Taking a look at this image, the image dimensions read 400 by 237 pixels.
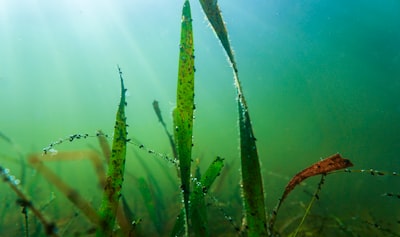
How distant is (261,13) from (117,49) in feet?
56.9

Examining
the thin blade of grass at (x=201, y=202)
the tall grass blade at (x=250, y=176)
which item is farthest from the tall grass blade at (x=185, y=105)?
the thin blade of grass at (x=201, y=202)

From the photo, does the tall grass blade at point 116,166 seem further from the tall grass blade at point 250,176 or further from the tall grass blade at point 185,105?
the tall grass blade at point 250,176

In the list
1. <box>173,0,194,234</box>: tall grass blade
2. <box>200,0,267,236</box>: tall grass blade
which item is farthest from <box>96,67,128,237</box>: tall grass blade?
<box>200,0,267,236</box>: tall grass blade

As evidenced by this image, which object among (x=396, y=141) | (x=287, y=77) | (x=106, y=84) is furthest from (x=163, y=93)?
(x=396, y=141)

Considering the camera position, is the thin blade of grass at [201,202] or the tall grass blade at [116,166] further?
the thin blade of grass at [201,202]

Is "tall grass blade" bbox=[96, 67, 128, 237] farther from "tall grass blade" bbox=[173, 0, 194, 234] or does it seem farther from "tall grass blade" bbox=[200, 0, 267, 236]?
"tall grass blade" bbox=[200, 0, 267, 236]

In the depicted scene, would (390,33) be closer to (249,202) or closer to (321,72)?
(321,72)

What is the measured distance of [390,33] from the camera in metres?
33.4

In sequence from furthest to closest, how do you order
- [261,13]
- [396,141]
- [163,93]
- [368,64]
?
1. [163,93]
2. [368,64]
3. [261,13]
4. [396,141]

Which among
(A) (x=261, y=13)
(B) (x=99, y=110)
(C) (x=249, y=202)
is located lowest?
(C) (x=249, y=202)

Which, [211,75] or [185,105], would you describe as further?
[211,75]

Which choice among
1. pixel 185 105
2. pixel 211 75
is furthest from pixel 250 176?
pixel 211 75

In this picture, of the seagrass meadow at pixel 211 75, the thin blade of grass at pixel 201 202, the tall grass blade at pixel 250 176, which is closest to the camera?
the tall grass blade at pixel 250 176

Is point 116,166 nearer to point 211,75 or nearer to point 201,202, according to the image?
point 201,202
